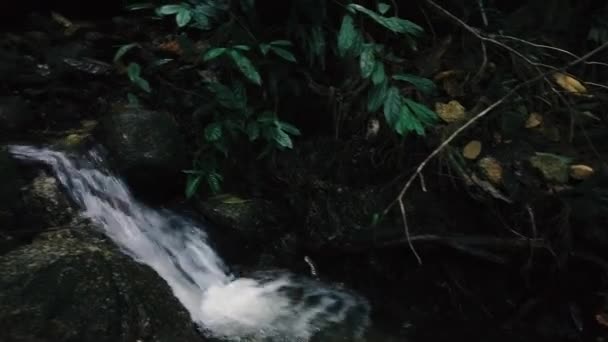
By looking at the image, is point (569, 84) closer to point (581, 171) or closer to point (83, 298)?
point (581, 171)

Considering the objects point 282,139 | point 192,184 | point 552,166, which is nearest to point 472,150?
point 552,166

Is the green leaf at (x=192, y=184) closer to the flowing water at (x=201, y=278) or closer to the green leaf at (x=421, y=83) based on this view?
the flowing water at (x=201, y=278)

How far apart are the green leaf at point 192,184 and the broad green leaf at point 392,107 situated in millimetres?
1286

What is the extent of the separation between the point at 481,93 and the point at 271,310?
207 cm

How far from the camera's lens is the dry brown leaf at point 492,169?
329 centimetres

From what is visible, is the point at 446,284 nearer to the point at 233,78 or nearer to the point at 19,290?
the point at 233,78

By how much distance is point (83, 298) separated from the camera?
232 centimetres

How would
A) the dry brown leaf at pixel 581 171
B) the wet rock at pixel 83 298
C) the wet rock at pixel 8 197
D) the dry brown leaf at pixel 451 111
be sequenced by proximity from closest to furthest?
1. the wet rock at pixel 83 298
2. the wet rock at pixel 8 197
3. the dry brown leaf at pixel 581 171
4. the dry brown leaf at pixel 451 111

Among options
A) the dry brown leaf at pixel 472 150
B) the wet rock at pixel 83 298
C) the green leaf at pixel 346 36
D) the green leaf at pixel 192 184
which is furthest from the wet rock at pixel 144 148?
the dry brown leaf at pixel 472 150

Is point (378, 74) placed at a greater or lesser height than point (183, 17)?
lesser

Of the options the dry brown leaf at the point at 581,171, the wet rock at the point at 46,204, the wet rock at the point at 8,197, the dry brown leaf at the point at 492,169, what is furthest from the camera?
the dry brown leaf at the point at 492,169

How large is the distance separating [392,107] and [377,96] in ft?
0.44

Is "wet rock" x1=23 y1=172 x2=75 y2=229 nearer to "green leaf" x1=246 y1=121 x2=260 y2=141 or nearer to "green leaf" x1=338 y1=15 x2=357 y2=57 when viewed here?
"green leaf" x1=246 y1=121 x2=260 y2=141

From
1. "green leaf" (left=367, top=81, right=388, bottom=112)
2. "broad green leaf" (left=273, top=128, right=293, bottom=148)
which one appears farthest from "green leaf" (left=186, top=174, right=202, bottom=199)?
"green leaf" (left=367, top=81, right=388, bottom=112)
